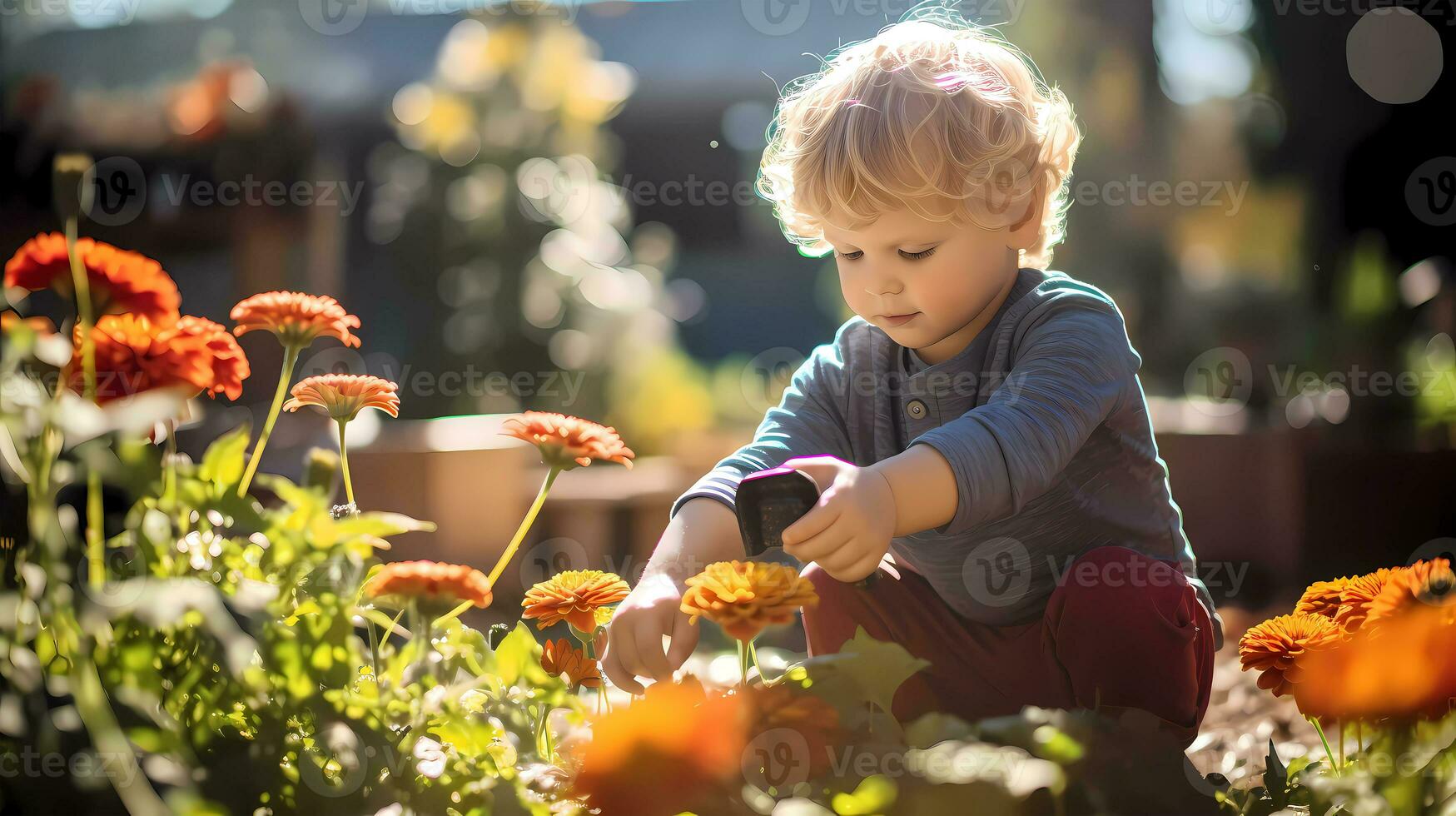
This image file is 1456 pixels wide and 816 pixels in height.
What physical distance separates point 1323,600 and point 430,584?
788 mm

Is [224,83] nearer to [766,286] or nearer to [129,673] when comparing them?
[766,286]

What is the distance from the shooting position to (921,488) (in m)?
0.84

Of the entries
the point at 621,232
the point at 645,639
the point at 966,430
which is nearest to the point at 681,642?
the point at 645,639

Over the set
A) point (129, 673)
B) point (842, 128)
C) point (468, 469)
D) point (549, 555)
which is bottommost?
point (549, 555)

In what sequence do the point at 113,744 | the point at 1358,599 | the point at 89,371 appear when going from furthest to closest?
the point at 1358,599, the point at 89,371, the point at 113,744

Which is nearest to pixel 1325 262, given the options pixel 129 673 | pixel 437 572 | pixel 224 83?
pixel 437 572

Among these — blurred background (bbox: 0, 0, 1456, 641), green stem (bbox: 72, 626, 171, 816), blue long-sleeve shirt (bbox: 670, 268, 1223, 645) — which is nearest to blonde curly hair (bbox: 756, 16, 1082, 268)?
blue long-sleeve shirt (bbox: 670, 268, 1223, 645)

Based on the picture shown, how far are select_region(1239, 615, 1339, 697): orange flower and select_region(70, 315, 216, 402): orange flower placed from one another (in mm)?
880

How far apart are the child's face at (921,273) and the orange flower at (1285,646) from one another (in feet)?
1.28

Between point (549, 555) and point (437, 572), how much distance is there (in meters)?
2.19

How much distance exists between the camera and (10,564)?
794 mm

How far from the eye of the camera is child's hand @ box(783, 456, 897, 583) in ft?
2.61

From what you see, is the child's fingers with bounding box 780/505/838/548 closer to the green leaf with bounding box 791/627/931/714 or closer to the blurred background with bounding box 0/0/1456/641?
the green leaf with bounding box 791/627/931/714

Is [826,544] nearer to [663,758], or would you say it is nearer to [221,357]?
[663,758]
